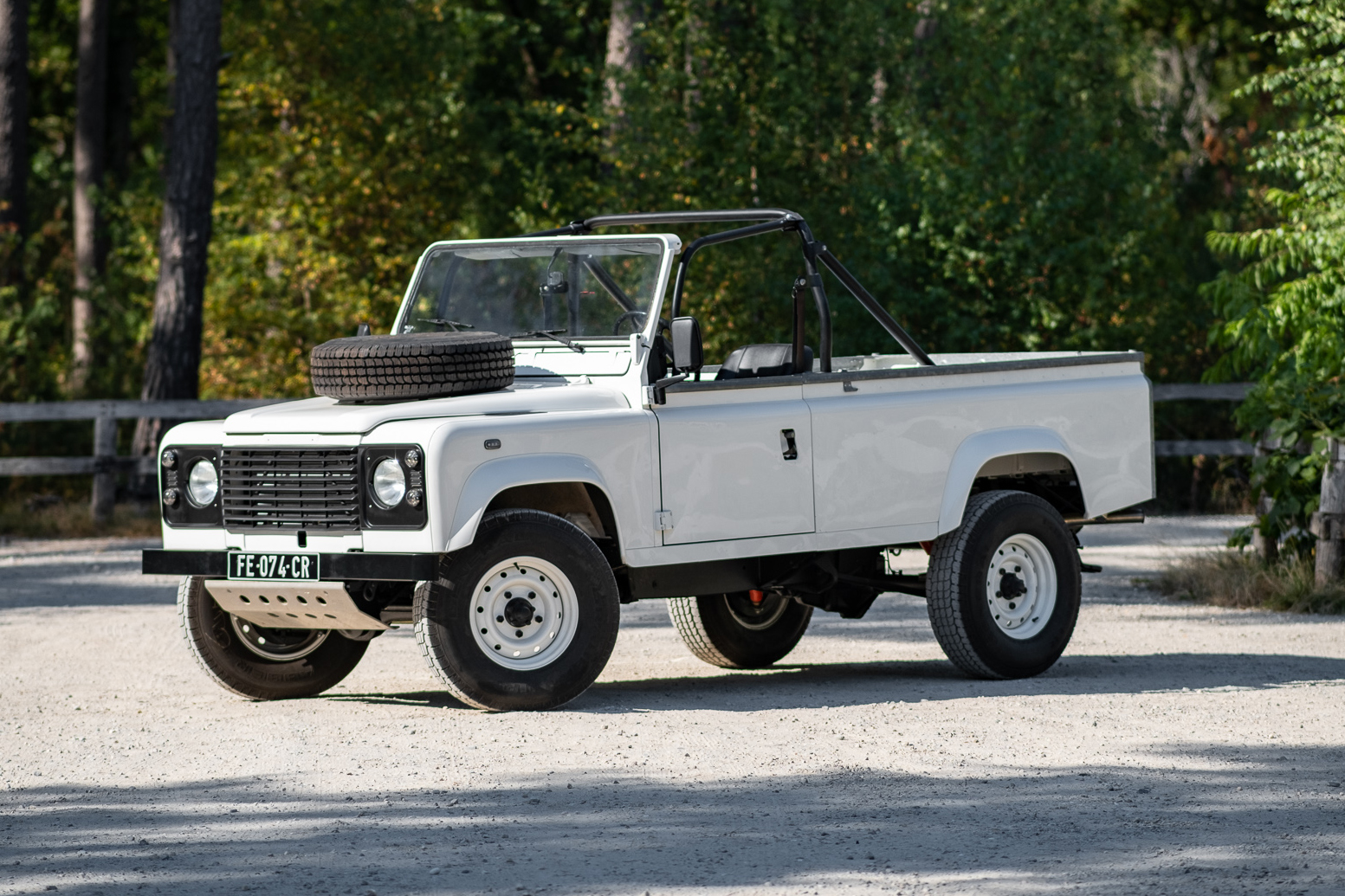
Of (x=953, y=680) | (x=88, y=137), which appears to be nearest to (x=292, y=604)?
(x=953, y=680)

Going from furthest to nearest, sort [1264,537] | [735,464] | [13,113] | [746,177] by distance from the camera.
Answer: [13,113] → [746,177] → [1264,537] → [735,464]

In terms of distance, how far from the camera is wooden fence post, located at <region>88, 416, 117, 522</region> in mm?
19062

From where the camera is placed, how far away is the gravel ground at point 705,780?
541 centimetres

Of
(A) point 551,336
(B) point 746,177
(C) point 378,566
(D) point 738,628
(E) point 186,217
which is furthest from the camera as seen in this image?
(E) point 186,217

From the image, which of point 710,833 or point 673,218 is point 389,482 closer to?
point 710,833

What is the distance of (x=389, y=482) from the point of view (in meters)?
7.80

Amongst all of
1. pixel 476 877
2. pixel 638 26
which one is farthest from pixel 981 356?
pixel 638 26

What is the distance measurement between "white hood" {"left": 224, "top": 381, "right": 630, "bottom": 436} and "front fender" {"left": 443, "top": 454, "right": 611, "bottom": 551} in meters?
0.28

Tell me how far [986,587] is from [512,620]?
8.12 ft

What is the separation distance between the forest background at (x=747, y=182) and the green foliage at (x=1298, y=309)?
563 cm

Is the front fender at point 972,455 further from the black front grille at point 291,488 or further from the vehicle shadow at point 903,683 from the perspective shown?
the black front grille at point 291,488

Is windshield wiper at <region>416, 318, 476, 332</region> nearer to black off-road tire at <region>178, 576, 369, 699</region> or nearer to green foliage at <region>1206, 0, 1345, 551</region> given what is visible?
black off-road tire at <region>178, 576, 369, 699</region>

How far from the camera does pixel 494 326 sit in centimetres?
928

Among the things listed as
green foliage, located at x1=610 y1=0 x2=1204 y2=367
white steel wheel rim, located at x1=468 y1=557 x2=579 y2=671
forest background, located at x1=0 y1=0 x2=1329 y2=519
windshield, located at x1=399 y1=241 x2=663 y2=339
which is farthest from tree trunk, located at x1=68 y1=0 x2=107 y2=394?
white steel wheel rim, located at x1=468 y1=557 x2=579 y2=671
